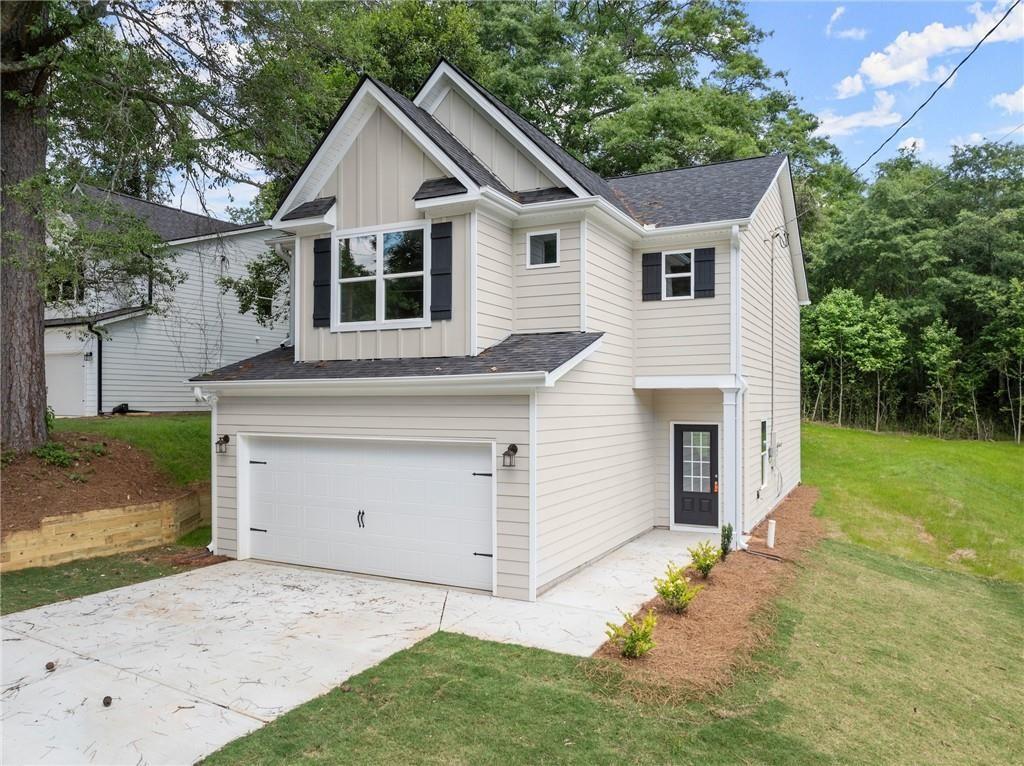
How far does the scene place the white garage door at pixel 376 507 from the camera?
829 centimetres

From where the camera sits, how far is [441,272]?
9.06 metres

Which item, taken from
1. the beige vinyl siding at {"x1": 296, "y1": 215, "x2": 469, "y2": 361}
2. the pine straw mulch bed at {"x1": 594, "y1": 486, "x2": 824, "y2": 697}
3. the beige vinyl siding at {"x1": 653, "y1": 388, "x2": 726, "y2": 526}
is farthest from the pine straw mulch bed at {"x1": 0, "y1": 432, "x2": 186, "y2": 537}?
the beige vinyl siding at {"x1": 653, "y1": 388, "x2": 726, "y2": 526}

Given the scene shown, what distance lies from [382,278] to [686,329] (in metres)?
5.19

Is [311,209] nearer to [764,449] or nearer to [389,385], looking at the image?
[389,385]

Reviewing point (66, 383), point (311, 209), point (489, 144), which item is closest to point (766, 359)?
point (489, 144)

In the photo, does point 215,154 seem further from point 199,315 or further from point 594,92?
point 594,92

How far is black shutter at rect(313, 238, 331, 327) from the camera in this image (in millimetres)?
9883

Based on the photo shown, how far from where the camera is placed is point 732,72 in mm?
24859

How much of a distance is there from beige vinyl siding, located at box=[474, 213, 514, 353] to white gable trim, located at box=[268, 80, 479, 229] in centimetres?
82

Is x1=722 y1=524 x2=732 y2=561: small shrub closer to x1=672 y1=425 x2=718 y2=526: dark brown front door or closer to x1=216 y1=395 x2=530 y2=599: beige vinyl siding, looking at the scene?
x1=672 y1=425 x2=718 y2=526: dark brown front door

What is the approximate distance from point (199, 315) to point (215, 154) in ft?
28.9

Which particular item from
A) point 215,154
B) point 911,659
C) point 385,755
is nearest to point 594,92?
point 215,154

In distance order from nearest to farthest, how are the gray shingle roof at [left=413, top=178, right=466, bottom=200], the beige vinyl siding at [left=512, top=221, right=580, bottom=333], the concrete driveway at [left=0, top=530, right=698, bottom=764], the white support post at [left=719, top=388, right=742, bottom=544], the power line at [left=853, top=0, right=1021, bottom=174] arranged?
1. the concrete driveway at [left=0, top=530, right=698, bottom=764]
2. the power line at [left=853, top=0, right=1021, bottom=174]
3. the gray shingle roof at [left=413, top=178, right=466, bottom=200]
4. the beige vinyl siding at [left=512, top=221, right=580, bottom=333]
5. the white support post at [left=719, top=388, right=742, bottom=544]

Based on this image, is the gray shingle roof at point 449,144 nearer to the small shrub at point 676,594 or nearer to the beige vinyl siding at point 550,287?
the beige vinyl siding at point 550,287
